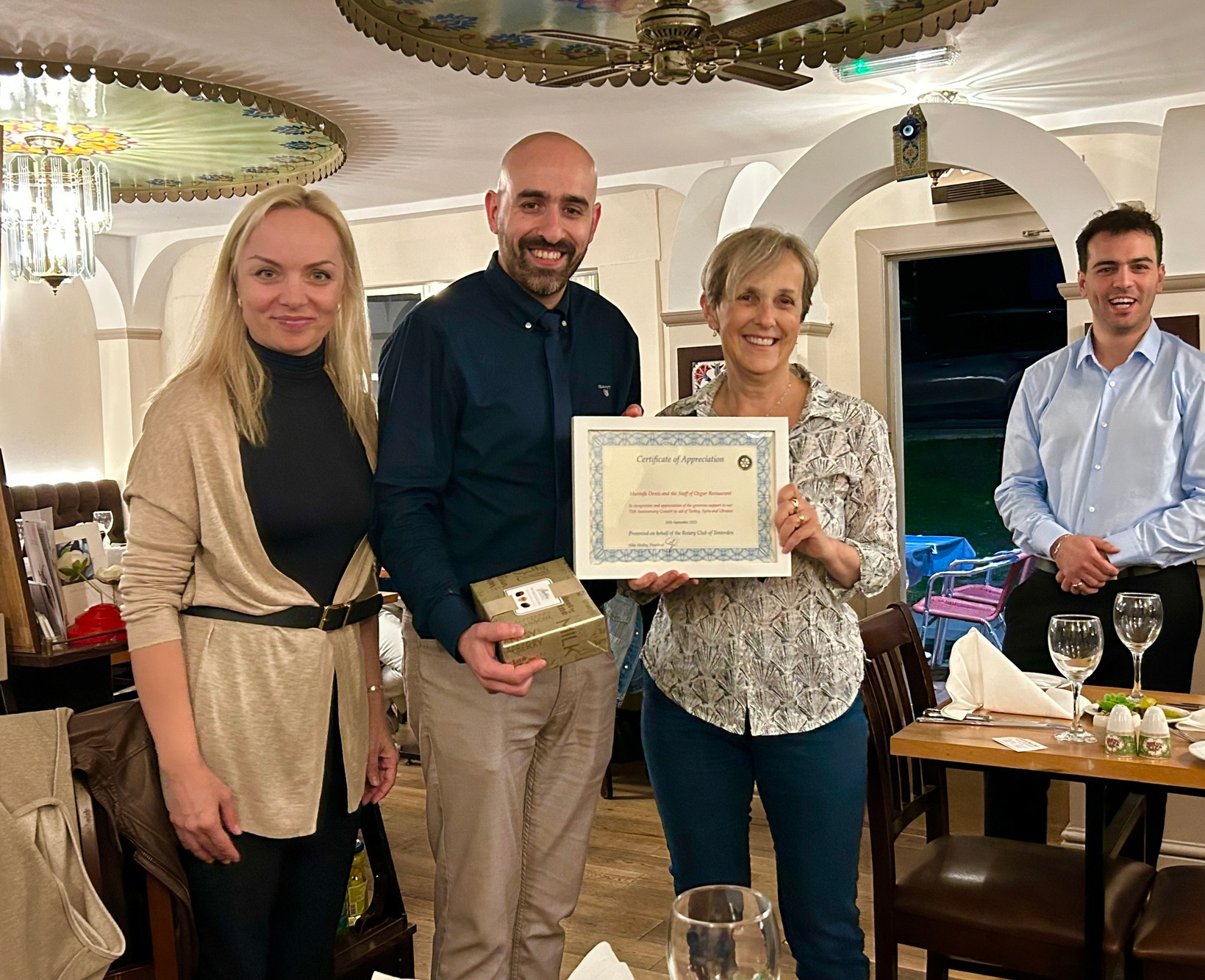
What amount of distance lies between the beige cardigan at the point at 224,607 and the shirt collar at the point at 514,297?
18.5 inches

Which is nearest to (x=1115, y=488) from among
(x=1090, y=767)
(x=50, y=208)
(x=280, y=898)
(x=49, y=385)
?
(x=1090, y=767)

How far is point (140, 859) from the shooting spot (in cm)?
→ 177

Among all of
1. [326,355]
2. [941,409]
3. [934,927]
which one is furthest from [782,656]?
[941,409]

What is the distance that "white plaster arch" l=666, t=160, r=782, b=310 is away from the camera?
5.90 metres

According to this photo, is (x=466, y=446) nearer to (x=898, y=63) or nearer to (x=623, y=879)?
(x=623, y=879)

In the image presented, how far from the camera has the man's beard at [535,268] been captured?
192 centimetres

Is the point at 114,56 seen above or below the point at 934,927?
above

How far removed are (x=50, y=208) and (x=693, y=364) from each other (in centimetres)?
325

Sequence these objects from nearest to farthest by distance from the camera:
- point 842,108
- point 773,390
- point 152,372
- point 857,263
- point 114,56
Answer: point 773,390 → point 114,56 → point 842,108 → point 857,263 → point 152,372

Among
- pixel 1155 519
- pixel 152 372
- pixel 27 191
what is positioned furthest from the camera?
pixel 152 372

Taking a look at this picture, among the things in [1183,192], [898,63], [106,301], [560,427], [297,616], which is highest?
[898,63]

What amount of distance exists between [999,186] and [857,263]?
0.84 metres

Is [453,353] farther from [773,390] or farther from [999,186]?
[999,186]

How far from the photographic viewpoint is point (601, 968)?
1.18 m
